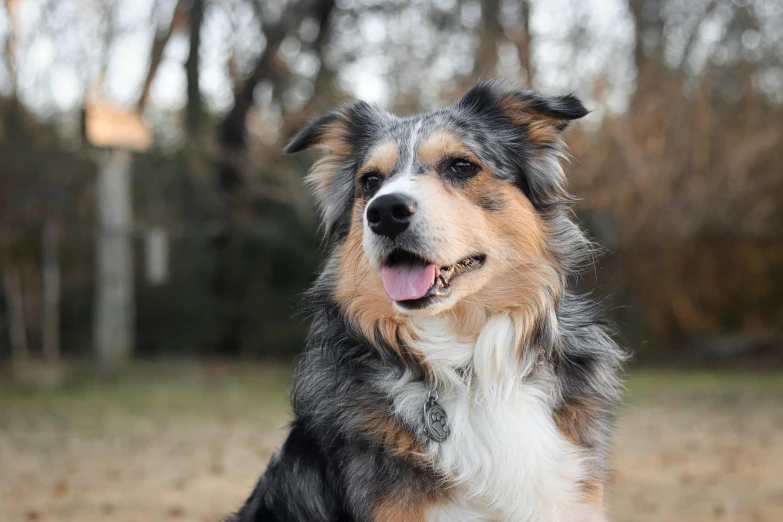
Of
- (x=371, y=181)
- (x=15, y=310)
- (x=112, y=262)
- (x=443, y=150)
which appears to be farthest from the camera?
(x=15, y=310)

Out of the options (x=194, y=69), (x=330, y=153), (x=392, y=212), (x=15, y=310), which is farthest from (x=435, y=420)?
(x=194, y=69)

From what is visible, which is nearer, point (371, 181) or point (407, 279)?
point (407, 279)

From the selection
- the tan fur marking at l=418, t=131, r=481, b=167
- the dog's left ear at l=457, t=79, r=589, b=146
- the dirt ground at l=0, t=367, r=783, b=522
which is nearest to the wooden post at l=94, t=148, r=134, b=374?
the dirt ground at l=0, t=367, r=783, b=522

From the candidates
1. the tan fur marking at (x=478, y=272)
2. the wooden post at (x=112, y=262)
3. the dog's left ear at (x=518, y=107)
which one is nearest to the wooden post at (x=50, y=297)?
the wooden post at (x=112, y=262)

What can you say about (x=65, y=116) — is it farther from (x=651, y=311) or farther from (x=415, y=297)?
(x=415, y=297)

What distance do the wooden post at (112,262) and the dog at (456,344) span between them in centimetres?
894

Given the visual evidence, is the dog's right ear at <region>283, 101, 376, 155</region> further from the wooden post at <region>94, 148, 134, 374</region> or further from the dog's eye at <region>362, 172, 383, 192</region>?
the wooden post at <region>94, 148, 134, 374</region>

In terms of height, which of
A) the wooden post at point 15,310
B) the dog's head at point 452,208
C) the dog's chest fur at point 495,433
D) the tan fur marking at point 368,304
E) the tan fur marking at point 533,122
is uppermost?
the tan fur marking at point 533,122

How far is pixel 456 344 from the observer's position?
3307mm

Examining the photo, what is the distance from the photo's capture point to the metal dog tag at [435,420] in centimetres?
304

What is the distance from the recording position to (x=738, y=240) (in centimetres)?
1334

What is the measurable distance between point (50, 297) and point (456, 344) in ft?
33.1

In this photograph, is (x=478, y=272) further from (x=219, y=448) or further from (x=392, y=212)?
(x=219, y=448)

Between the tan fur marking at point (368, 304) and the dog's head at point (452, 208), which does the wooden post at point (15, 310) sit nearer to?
the dog's head at point (452, 208)
